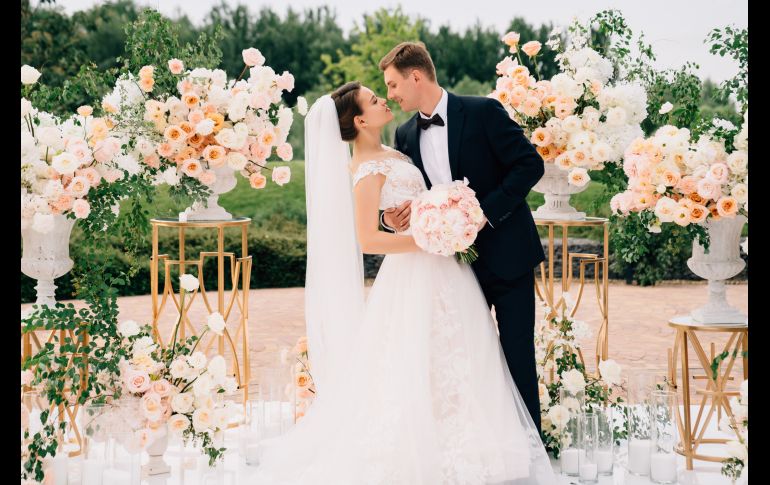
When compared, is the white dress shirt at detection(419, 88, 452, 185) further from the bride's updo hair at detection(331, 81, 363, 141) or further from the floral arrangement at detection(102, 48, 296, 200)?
the floral arrangement at detection(102, 48, 296, 200)

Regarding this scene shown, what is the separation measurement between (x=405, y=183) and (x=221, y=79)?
139cm

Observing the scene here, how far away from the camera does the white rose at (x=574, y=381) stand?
4.25 metres

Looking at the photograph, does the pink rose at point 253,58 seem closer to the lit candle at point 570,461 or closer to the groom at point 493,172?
the groom at point 493,172

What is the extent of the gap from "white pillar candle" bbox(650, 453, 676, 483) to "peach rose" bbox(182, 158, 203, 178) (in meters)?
2.83

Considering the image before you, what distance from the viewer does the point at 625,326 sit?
1004 cm

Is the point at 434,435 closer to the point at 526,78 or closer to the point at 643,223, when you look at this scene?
the point at 643,223

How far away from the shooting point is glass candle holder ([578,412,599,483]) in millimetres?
4004

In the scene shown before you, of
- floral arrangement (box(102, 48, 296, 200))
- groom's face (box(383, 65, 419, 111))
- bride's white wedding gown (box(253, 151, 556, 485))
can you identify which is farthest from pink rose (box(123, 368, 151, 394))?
groom's face (box(383, 65, 419, 111))

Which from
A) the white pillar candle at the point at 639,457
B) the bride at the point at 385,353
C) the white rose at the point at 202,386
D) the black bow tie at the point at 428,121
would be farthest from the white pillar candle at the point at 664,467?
the white rose at the point at 202,386

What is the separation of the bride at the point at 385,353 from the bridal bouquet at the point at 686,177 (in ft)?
3.15

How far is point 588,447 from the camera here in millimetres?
4039

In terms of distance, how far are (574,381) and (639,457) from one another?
1.64 feet
